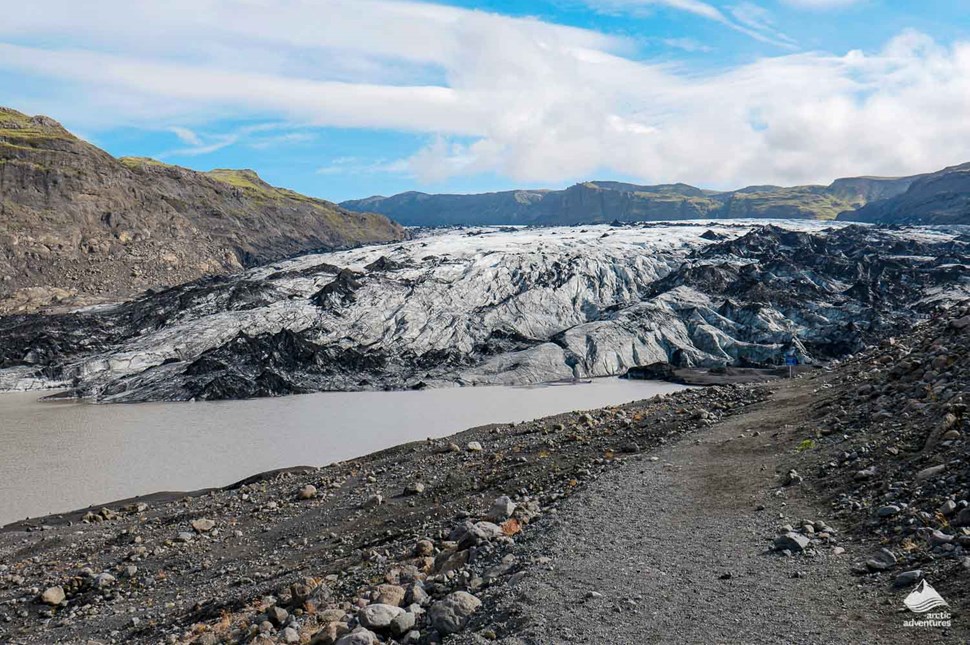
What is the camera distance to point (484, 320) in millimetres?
52938

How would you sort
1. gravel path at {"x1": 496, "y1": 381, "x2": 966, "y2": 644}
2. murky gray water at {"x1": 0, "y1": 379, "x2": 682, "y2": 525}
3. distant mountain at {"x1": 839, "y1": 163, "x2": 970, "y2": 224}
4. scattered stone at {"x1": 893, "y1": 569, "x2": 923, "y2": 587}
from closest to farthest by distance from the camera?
gravel path at {"x1": 496, "y1": 381, "x2": 966, "y2": 644}
scattered stone at {"x1": 893, "y1": 569, "x2": 923, "y2": 587}
murky gray water at {"x1": 0, "y1": 379, "x2": 682, "y2": 525}
distant mountain at {"x1": 839, "y1": 163, "x2": 970, "y2": 224}

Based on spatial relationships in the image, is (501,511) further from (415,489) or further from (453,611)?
(415,489)

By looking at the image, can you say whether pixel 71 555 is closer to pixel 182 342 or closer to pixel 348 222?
pixel 182 342

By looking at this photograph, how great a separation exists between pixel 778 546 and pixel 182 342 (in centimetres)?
4738

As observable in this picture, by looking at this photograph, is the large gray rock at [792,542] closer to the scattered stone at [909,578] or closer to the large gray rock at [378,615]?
the scattered stone at [909,578]

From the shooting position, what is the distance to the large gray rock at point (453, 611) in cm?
605

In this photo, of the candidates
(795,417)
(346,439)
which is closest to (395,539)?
(795,417)

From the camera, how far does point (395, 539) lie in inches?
425

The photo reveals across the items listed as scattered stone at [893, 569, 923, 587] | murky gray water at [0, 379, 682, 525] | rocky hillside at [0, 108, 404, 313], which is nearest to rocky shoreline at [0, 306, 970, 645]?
scattered stone at [893, 569, 923, 587]

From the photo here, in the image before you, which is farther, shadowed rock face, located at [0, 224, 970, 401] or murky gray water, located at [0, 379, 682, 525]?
shadowed rock face, located at [0, 224, 970, 401]

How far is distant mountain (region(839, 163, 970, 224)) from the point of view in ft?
348

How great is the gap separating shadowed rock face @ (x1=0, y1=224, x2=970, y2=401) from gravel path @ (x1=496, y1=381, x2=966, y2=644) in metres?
34.4

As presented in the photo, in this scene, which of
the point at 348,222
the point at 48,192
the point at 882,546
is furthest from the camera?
the point at 348,222

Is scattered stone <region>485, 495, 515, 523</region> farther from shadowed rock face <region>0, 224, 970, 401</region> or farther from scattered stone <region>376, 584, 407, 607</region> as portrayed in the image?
shadowed rock face <region>0, 224, 970, 401</region>
